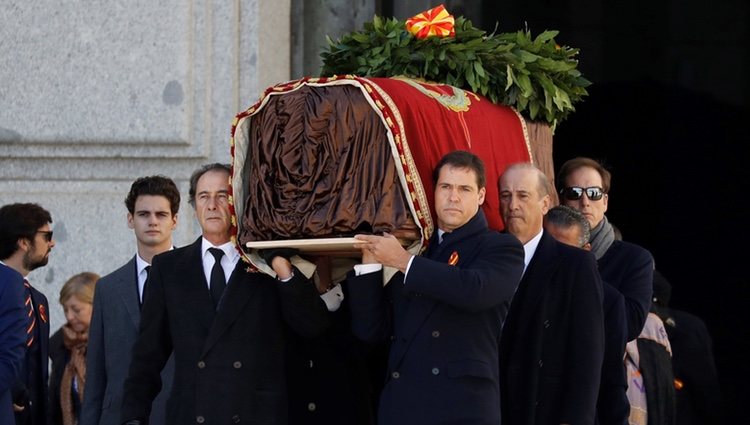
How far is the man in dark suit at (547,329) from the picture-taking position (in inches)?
268

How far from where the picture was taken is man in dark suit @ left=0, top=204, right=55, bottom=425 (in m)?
7.56

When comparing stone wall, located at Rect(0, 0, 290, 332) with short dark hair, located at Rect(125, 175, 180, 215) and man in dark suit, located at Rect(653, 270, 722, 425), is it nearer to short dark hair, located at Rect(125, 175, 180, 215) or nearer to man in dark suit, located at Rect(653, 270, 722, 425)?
short dark hair, located at Rect(125, 175, 180, 215)

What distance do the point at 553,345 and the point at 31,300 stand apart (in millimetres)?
2351

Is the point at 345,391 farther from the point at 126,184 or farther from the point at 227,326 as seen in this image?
the point at 126,184

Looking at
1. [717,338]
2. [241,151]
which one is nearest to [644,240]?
[717,338]

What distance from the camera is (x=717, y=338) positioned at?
33.5 feet

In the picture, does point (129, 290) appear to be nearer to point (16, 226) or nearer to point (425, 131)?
point (16, 226)

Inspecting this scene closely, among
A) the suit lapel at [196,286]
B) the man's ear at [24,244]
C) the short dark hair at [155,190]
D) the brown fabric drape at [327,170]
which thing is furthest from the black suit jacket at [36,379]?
the brown fabric drape at [327,170]

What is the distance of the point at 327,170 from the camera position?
264 inches

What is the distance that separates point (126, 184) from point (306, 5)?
1.46 m

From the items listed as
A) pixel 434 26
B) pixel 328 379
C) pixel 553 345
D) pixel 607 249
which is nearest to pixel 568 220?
pixel 607 249

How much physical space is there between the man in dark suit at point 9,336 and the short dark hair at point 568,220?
2224mm

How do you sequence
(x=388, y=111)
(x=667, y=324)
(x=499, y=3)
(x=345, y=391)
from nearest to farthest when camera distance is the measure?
(x=388, y=111), (x=345, y=391), (x=667, y=324), (x=499, y=3)

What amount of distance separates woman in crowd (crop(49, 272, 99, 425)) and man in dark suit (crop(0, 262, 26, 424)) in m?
1.10
